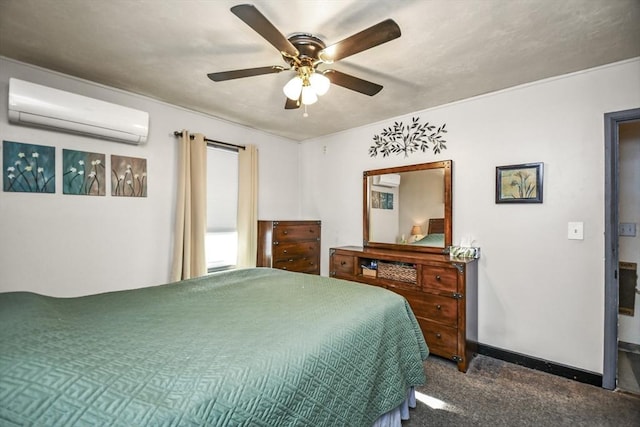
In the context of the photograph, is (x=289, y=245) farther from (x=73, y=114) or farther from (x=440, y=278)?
(x=73, y=114)

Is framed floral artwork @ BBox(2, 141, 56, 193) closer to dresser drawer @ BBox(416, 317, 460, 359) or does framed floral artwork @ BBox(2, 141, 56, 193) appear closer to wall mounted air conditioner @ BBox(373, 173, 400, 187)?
→ wall mounted air conditioner @ BBox(373, 173, 400, 187)

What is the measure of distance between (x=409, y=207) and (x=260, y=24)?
237 centimetres

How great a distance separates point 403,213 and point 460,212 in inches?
23.0

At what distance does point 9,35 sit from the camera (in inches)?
71.8

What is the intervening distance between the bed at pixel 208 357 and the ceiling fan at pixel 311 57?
4.23ft

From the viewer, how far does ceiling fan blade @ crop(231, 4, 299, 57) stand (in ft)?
3.97

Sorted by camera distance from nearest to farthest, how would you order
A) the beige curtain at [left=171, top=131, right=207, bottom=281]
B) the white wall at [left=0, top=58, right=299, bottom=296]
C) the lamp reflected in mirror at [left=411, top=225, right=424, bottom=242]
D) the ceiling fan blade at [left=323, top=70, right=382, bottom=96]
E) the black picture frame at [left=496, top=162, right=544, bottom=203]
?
the ceiling fan blade at [left=323, top=70, right=382, bottom=96]
the white wall at [left=0, top=58, right=299, bottom=296]
the black picture frame at [left=496, top=162, right=544, bottom=203]
the beige curtain at [left=171, top=131, right=207, bottom=281]
the lamp reflected in mirror at [left=411, top=225, right=424, bottom=242]

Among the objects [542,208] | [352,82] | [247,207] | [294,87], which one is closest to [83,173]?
[247,207]

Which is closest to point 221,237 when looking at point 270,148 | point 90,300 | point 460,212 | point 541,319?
point 270,148

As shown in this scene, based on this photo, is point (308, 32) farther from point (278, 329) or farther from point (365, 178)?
point (365, 178)

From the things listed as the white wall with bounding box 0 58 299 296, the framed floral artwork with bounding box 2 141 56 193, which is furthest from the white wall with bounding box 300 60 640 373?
the framed floral artwork with bounding box 2 141 56 193

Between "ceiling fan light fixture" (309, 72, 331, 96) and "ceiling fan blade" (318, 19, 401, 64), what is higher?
"ceiling fan blade" (318, 19, 401, 64)

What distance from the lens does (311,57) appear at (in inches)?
69.9

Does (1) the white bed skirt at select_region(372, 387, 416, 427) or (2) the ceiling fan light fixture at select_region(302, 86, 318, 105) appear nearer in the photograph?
(1) the white bed skirt at select_region(372, 387, 416, 427)
